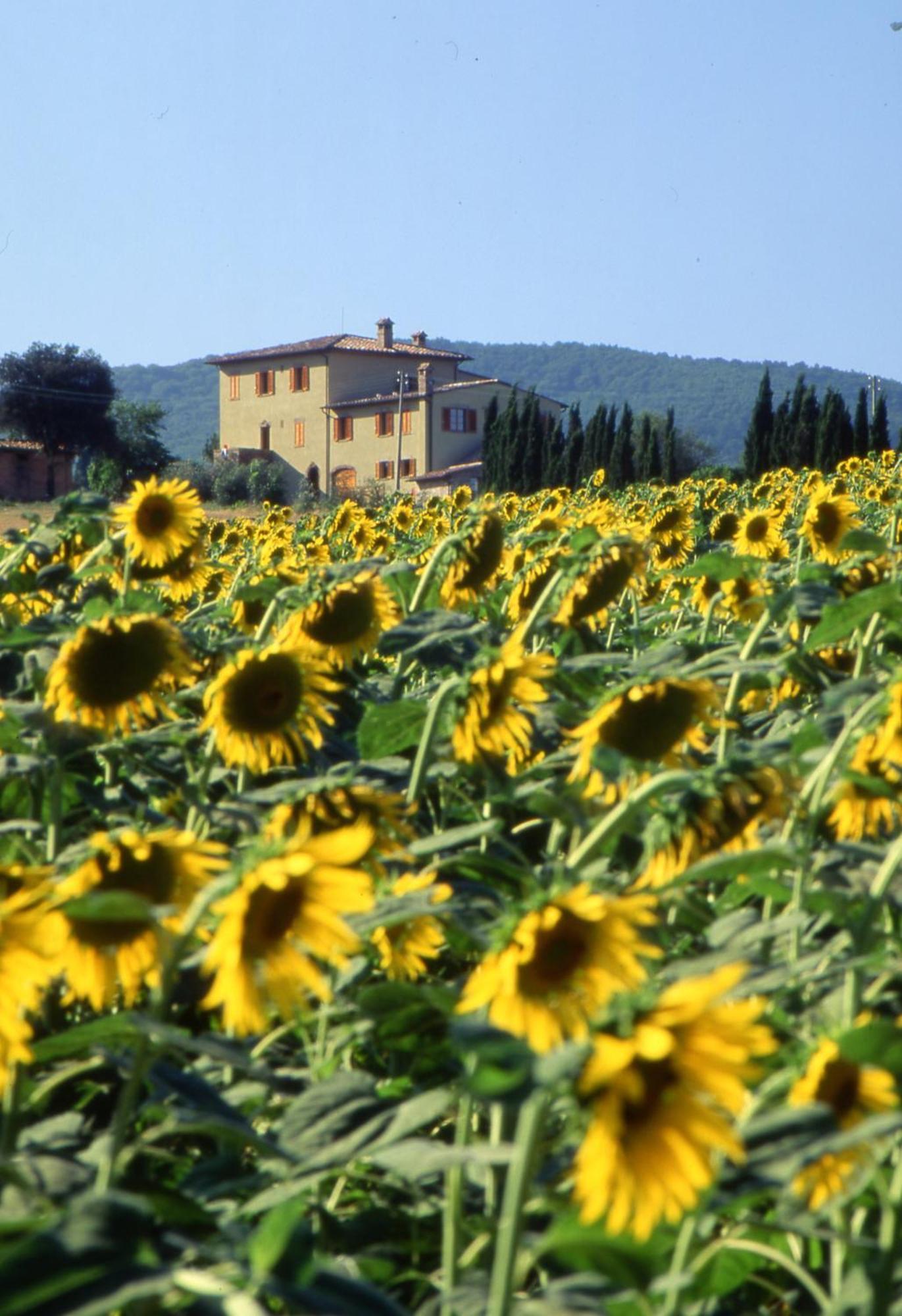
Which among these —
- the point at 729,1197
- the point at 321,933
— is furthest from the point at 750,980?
the point at 321,933

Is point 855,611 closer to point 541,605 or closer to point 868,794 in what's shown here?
point 868,794

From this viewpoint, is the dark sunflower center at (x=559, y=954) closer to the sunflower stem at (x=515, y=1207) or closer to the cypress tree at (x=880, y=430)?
the sunflower stem at (x=515, y=1207)

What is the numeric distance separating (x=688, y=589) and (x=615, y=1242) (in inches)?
167

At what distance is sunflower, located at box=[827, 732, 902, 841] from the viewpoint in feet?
5.90

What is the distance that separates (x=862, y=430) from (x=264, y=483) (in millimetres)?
26095

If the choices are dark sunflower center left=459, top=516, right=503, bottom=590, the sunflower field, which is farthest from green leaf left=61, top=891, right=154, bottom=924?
dark sunflower center left=459, top=516, right=503, bottom=590

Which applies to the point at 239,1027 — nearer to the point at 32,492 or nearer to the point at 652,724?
the point at 652,724

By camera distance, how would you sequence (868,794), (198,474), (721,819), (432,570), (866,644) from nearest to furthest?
(721,819) < (868,794) < (866,644) < (432,570) < (198,474)

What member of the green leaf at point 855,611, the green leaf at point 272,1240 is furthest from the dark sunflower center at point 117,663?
the green leaf at point 272,1240

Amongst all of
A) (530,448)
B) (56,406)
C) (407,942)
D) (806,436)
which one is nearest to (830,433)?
(806,436)

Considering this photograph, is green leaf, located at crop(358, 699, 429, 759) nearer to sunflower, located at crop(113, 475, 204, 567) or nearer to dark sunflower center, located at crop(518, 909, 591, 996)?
dark sunflower center, located at crop(518, 909, 591, 996)

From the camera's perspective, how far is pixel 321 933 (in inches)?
54.6

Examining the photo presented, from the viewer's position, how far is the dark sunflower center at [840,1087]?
1297 millimetres

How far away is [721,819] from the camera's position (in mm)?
1705
